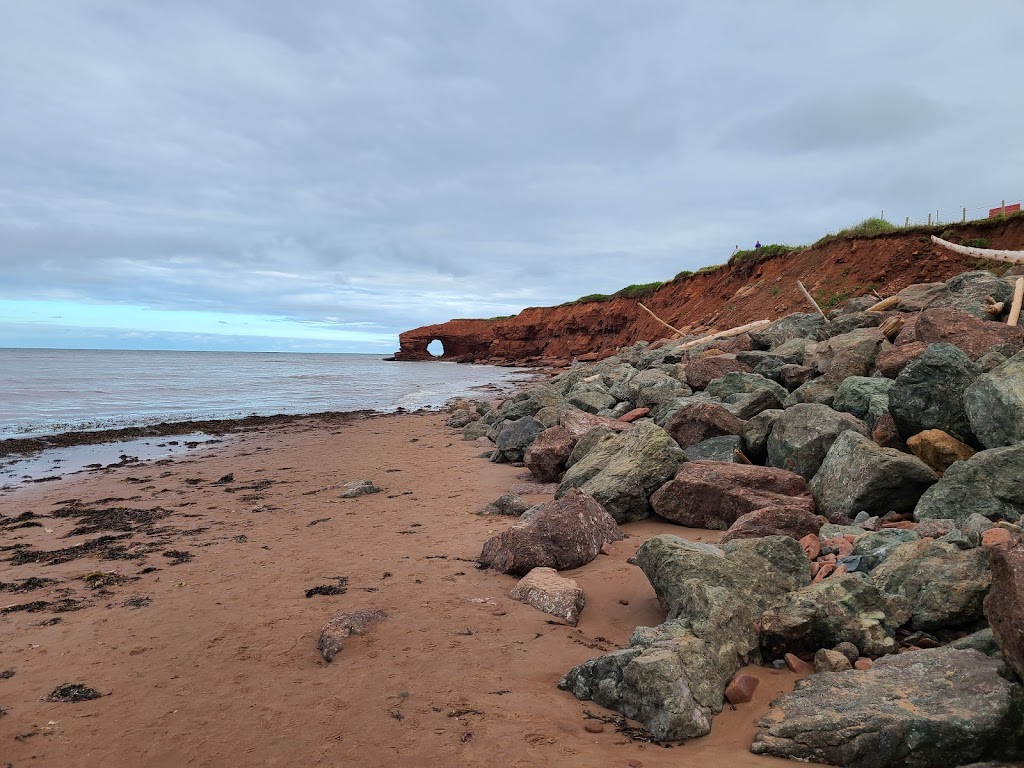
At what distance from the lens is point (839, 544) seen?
4.53m

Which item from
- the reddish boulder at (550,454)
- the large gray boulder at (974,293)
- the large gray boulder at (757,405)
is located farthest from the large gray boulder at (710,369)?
the large gray boulder at (974,293)

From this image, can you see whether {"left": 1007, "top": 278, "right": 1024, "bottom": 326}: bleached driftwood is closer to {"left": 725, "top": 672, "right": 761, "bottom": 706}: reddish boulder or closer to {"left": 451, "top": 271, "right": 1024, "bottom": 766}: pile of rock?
{"left": 451, "top": 271, "right": 1024, "bottom": 766}: pile of rock

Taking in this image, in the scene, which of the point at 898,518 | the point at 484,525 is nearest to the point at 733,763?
the point at 898,518

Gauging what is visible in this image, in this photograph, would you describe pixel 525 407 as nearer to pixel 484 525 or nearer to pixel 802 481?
pixel 484 525

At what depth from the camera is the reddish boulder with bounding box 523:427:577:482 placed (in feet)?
28.9

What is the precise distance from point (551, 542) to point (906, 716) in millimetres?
3029

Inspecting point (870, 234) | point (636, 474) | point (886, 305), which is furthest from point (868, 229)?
point (636, 474)

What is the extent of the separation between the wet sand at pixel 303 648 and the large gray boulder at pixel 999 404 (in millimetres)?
2695

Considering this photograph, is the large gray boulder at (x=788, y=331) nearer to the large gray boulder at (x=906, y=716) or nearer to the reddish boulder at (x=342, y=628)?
the large gray boulder at (x=906, y=716)

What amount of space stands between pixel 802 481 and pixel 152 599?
597 centimetres

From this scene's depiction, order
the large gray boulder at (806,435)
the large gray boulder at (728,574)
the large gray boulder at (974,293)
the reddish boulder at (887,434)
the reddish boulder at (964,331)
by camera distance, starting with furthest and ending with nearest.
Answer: the large gray boulder at (974,293), the reddish boulder at (964,331), the large gray boulder at (806,435), the reddish boulder at (887,434), the large gray boulder at (728,574)

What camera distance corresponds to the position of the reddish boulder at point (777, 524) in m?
4.92

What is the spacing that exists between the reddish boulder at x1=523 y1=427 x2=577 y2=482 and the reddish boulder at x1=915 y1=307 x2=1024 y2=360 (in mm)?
4780

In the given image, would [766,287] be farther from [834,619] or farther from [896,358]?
[834,619]
